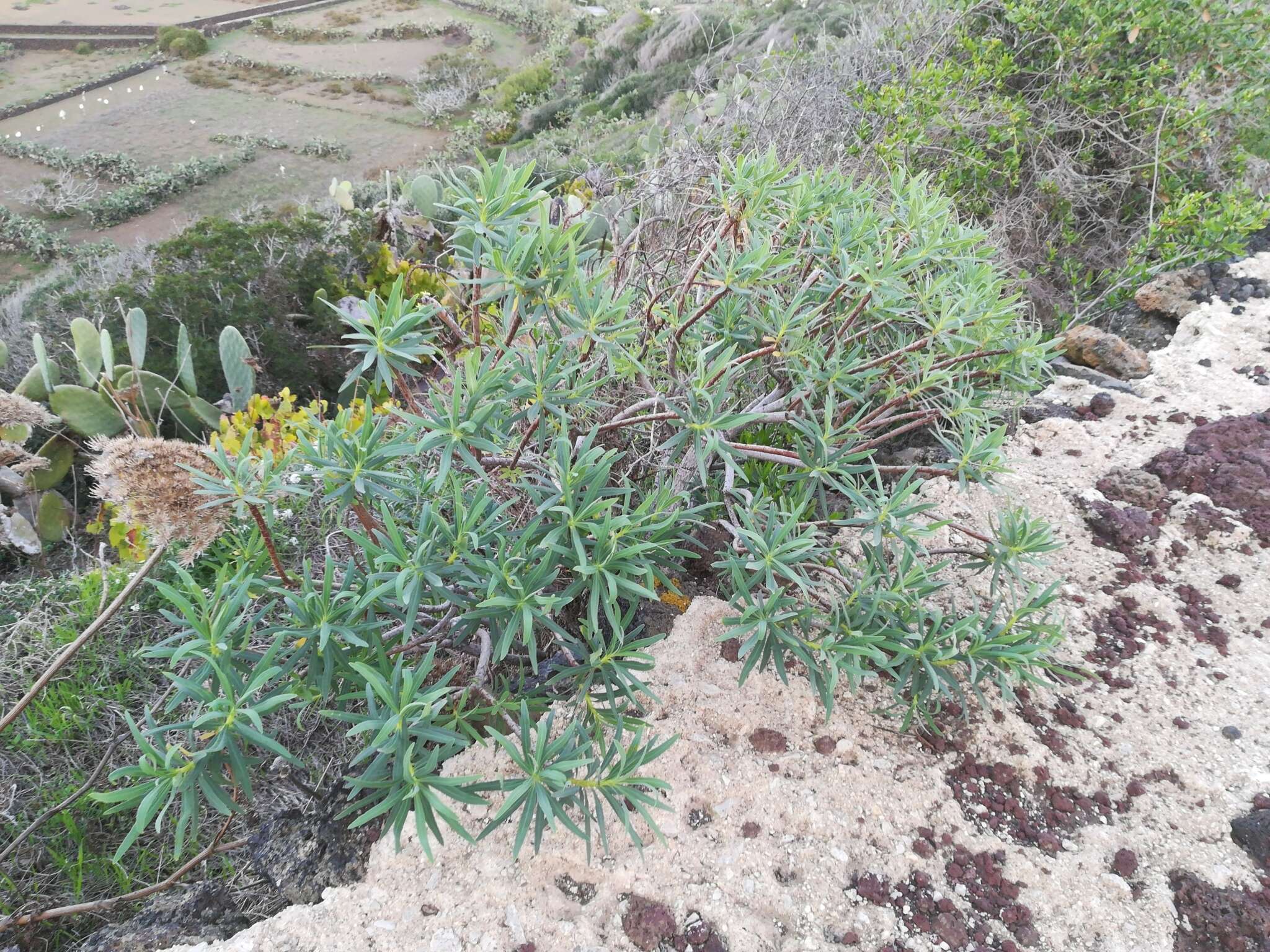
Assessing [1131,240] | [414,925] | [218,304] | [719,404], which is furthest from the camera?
[1131,240]

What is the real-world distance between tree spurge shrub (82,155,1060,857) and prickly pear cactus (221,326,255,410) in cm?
171

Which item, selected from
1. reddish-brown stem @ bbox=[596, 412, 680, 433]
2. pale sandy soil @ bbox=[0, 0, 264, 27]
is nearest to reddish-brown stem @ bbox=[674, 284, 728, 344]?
reddish-brown stem @ bbox=[596, 412, 680, 433]

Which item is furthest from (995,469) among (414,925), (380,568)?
(414,925)

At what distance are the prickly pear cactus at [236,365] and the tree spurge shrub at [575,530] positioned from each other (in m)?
1.71

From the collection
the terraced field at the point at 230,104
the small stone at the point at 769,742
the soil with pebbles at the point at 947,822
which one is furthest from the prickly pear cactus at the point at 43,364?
the small stone at the point at 769,742

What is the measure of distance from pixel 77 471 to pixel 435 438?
123 inches

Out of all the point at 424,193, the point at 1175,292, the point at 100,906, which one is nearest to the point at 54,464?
the point at 424,193

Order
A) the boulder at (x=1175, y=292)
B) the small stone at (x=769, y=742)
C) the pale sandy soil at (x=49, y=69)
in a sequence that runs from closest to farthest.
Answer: the small stone at (x=769, y=742), the boulder at (x=1175, y=292), the pale sandy soil at (x=49, y=69)

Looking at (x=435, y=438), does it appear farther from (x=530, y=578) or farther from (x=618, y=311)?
(x=618, y=311)

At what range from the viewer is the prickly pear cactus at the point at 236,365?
3355mm

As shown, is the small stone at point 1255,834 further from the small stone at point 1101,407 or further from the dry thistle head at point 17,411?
the dry thistle head at point 17,411

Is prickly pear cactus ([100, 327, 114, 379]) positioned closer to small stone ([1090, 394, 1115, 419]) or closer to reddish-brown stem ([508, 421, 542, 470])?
reddish-brown stem ([508, 421, 542, 470])

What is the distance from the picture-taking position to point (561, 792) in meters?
1.19

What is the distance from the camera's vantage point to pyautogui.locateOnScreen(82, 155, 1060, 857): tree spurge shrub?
4.13 ft
